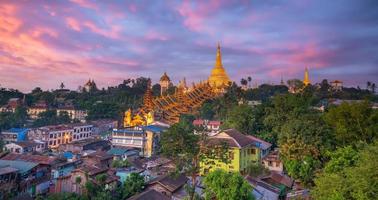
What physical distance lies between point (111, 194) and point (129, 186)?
3.56 ft

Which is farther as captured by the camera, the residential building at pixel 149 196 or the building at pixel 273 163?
the building at pixel 273 163

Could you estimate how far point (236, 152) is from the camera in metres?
23.5

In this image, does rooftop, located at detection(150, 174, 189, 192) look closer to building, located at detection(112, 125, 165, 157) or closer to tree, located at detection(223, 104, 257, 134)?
tree, located at detection(223, 104, 257, 134)

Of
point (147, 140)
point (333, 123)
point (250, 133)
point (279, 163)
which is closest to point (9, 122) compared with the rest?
point (147, 140)

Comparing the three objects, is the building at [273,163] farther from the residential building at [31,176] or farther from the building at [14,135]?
the building at [14,135]

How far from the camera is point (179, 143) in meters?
20.2

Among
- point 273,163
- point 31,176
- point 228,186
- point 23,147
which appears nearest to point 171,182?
point 228,186

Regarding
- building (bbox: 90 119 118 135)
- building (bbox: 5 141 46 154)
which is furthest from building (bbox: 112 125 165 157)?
building (bbox: 90 119 118 135)

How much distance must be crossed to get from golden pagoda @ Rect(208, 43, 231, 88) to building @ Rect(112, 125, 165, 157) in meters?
33.6

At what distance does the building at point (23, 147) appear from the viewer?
3516cm

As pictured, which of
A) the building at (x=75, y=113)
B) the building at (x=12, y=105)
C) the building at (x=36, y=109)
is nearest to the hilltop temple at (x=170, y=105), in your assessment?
the building at (x=75, y=113)

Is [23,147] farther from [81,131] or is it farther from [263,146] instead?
[263,146]

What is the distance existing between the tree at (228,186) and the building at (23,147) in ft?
87.6

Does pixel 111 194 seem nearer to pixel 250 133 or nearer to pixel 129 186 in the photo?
pixel 129 186
